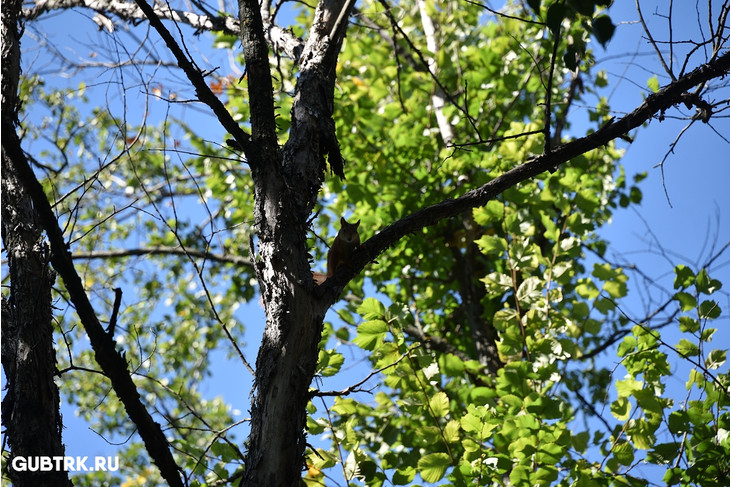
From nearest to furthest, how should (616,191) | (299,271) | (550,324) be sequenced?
(299,271)
(550,324)
(616,191)

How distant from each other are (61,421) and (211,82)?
3296 millimetres

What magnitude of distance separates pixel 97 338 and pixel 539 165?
1.47 metres

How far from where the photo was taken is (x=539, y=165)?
2176 millimetres

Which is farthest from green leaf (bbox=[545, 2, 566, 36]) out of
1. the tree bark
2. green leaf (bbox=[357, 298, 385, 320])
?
green leaf (bbox=[357, 298, 385, 320])

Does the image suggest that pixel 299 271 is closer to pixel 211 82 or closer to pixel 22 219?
pixel 22 219

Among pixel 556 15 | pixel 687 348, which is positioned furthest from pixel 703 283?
pixel 556 15

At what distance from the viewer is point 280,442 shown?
1789 mm

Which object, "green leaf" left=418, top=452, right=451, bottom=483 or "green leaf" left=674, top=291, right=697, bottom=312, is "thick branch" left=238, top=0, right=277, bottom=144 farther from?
"green leaf" left=674, top=291, right=697, bottom=312

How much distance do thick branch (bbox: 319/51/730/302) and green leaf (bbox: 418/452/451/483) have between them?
2.84 ft

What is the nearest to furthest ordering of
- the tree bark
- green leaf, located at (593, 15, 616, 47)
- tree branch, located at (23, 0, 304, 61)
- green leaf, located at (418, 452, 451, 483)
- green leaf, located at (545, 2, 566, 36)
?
green leaf, located at (593, 15, 616, 47) → green leaf, located at (545, 2, 566, 36) → the tree bark → green leaf, located at (418, 452, 451, 483) → tree branch, located at (23, 0, 304, 61)

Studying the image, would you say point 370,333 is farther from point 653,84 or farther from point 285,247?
point 653,84

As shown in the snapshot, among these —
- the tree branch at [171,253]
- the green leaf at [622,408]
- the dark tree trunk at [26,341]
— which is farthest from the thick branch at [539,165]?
the tree branch at [171,253]

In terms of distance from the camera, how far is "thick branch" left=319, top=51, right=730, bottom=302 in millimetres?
2113

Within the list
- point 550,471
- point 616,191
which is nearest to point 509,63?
point 616,191
